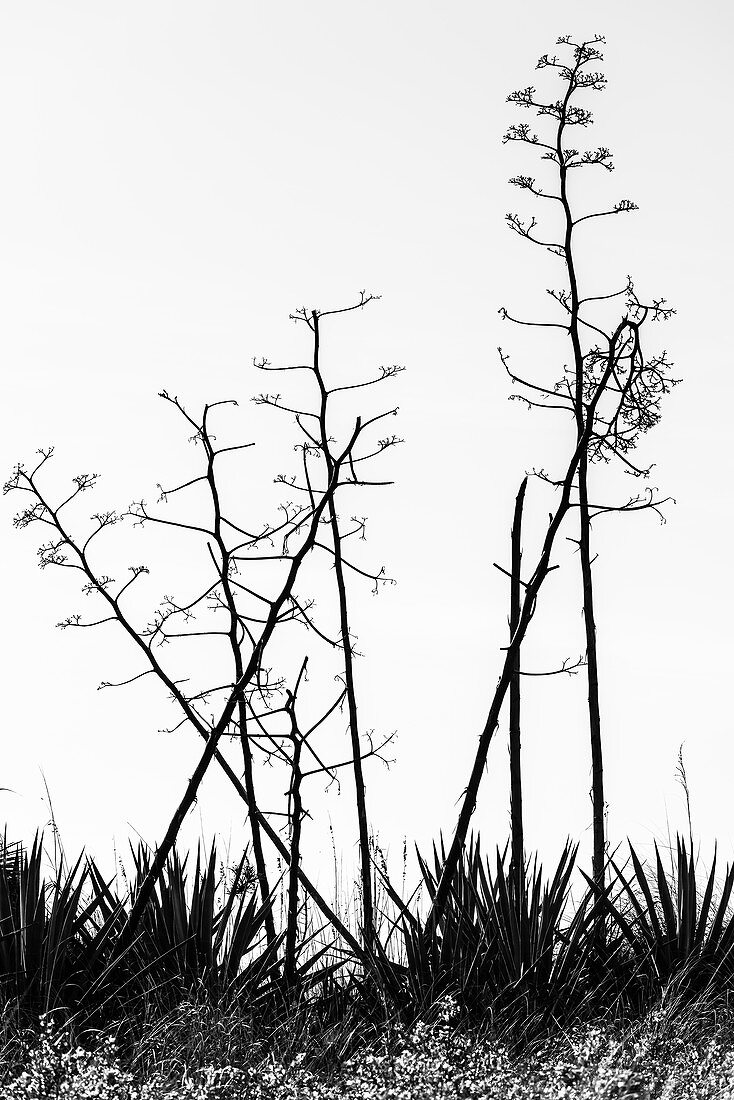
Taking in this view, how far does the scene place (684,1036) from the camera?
5.24m

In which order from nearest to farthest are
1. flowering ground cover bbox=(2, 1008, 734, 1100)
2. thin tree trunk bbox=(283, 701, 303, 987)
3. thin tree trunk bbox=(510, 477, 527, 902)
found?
flowering ground cover bbox=(2, 1008, 734, 1100) < thin tree trunk bbox=(283, 701, 303, 987) < thin tree trunk bbox=(510, 477, 527, 902)

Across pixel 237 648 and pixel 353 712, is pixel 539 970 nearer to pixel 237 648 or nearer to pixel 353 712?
pixel 353 712

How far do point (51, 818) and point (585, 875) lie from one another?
2713 millimetres

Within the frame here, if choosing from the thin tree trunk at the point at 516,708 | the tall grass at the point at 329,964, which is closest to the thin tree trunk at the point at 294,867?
the tall grass at the point at 329,964

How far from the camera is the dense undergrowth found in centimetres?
461

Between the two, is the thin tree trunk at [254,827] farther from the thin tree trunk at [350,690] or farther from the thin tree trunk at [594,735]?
the thin tree trunk at [594,735]

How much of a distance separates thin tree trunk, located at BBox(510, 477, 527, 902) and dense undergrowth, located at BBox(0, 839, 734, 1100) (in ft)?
0.58

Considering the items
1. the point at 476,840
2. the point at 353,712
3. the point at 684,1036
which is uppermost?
the point at 353,712

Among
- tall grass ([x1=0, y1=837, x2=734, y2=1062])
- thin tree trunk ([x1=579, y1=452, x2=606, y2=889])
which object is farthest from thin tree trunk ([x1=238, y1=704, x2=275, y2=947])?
thin tree trunk ([x1=579, y1=452, x2=606, y2=889])

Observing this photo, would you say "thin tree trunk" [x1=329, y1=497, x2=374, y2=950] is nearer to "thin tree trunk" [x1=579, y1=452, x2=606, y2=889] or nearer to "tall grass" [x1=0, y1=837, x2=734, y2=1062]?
"tall grass" [x1=0, y1=837, x2=734, y2=1062]

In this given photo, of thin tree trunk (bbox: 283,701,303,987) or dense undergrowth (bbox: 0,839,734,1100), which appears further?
thin tree trunk (bbox: 283,701,303,987)

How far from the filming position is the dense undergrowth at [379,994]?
4.61 m

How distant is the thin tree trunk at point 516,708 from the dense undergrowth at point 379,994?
0.58ft

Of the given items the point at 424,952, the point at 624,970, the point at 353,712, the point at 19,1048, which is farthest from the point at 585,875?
the point at 19,1048
